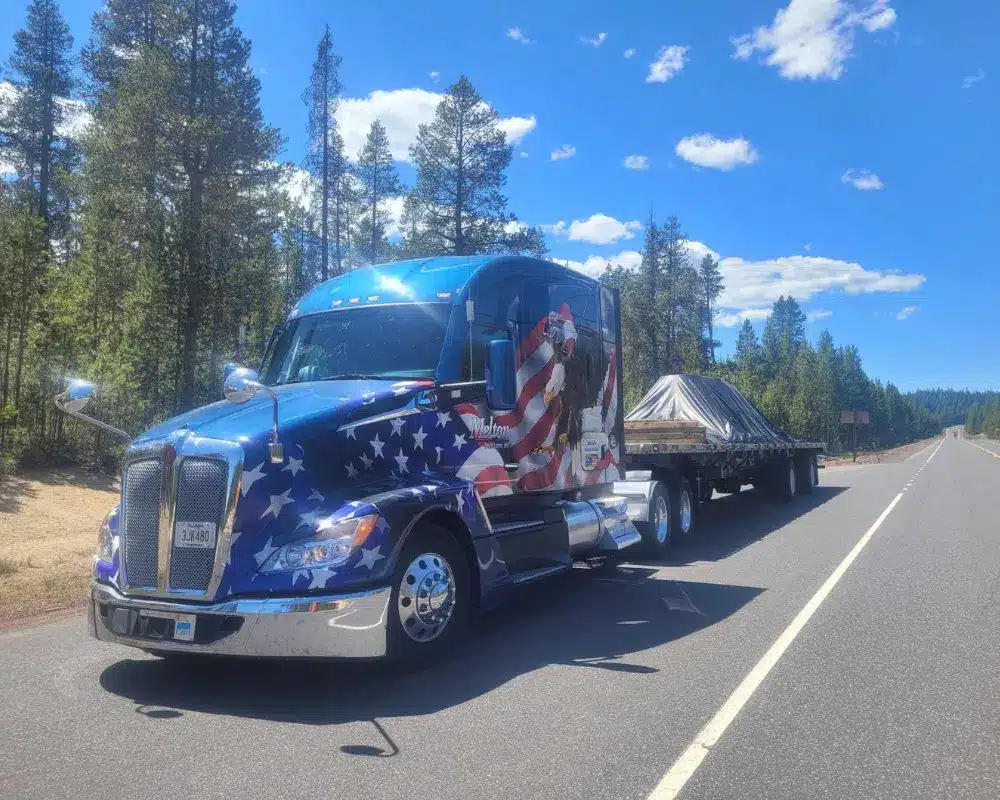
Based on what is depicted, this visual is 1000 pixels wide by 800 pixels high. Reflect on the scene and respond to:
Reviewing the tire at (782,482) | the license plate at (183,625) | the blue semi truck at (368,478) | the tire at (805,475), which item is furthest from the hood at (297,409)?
the tire at (805,475)

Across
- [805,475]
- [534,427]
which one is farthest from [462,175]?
[534,427]

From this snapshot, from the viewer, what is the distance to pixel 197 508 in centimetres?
460

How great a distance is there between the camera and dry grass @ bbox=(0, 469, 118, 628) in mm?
7762

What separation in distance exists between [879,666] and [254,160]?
72.5 ft

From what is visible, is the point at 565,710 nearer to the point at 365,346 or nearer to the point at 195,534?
the point at 195,534

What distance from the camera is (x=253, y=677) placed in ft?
16.8

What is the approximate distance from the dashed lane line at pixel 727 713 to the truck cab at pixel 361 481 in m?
1.87

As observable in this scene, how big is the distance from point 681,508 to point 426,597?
22.4ft

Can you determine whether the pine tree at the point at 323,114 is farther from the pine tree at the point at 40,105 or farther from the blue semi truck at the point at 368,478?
the blue semi truck at the point at 368,478

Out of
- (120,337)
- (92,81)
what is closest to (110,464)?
(120,337)

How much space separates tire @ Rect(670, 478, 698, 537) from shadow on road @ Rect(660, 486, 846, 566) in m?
0.20

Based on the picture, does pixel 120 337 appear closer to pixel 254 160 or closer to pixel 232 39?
pixel 254 160

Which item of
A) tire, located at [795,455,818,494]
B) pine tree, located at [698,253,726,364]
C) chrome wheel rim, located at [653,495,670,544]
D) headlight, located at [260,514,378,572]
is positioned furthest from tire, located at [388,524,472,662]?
pine tree, located at [698,253,726,364]

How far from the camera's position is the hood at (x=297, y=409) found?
4.82 meters
